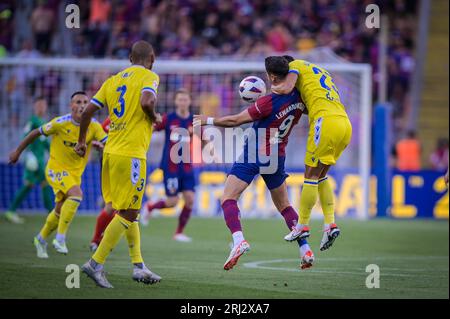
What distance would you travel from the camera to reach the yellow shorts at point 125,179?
9719 millimetres

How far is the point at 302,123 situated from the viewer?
23.4 m

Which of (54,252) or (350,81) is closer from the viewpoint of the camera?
(54,252)

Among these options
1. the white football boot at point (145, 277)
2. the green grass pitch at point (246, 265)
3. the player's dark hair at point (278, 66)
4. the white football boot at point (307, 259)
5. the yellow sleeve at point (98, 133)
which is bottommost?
the green grass pitch at point (246, 265)

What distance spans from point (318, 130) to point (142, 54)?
237cm

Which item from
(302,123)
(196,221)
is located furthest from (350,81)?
(196,221)

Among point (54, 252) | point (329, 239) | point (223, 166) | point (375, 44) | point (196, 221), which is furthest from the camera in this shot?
point (375, 44)

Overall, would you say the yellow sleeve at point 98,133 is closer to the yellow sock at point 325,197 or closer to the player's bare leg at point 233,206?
the player's bare leg at point 233,206

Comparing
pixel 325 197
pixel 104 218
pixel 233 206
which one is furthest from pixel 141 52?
pixel 104 218

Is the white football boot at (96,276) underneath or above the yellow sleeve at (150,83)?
underneath

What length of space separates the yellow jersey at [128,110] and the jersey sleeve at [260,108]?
134 cm

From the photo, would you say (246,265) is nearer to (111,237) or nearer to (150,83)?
(111,237)

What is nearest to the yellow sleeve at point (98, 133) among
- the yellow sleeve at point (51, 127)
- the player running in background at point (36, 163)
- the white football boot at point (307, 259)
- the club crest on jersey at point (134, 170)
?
the yellow sleeve at point (51, 127)

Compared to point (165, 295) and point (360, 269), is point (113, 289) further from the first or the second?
point (360, 269)

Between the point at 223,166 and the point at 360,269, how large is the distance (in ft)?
33.4
